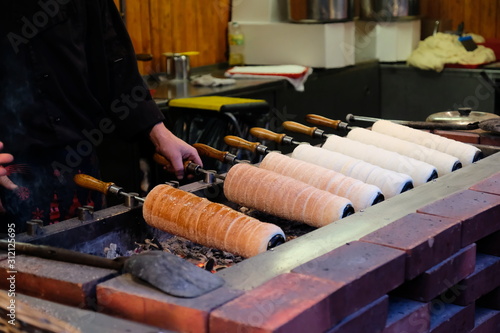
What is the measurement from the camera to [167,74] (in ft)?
16.9

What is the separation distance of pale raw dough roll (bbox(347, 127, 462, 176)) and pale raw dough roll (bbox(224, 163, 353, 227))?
19.5 inches

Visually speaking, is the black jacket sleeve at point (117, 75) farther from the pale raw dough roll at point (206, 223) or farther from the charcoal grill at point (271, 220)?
the pale raw dough roll at point (206, 223)

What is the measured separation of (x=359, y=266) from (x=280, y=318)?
0.27 m

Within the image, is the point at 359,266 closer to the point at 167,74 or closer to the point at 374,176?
the point at 374,176

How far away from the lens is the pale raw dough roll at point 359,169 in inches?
84.4

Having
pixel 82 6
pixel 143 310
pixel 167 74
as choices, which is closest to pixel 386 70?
pixel 167 74

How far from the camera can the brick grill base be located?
1357 mm

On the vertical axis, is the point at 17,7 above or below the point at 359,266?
above

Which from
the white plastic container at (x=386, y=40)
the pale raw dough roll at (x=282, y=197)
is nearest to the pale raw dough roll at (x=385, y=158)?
the pale raw dough roll at (x=282, y=197)

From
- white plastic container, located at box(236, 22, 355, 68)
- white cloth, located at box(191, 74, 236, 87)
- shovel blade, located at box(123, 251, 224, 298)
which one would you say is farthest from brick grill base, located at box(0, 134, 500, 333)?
white plastic container, located at box(236, 22, 355, 68)

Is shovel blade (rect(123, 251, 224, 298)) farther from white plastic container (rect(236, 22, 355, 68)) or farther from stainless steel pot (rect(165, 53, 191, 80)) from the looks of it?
white plastic container (rect(236, 22, 355, 68))

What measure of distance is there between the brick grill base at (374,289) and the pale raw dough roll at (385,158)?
0.23 metres

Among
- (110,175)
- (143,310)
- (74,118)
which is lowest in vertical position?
(110,175)

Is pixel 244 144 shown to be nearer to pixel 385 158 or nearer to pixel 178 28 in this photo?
pixel 385 158
